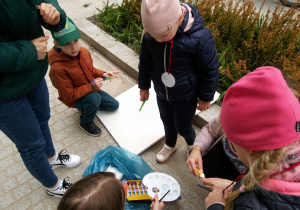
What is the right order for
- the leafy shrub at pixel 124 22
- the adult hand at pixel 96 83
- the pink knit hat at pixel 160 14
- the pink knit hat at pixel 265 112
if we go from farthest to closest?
the leafy shrub at pixel 124 22, the adult hand at pixel 96 83, the pink knit hat at pixel 160 14, the pink knit hat at pixel 265 112

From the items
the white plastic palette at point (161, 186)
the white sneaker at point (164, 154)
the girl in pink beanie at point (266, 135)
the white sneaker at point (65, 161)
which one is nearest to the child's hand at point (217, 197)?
the girl in pink beanie at point (266, 135)

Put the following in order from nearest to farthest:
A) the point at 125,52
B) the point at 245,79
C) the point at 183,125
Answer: the point at 245,79 → the point at 183,125 → the point at 125,52

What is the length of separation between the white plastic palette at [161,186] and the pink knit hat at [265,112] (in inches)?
39.4

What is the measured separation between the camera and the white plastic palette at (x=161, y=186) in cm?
172

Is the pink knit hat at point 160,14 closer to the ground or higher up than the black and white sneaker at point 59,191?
higher up

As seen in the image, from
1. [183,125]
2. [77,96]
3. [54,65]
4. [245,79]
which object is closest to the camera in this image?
[245,79]

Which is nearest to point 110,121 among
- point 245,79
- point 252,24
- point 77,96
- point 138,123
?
point 138,123

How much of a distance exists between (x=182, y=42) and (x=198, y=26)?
134mm

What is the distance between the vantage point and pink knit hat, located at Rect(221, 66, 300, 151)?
2.65 ft

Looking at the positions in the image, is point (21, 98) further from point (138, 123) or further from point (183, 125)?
point (138, 123)

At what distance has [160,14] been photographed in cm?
124

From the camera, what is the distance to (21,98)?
135cm

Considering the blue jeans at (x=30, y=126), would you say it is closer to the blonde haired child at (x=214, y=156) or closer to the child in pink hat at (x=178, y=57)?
the child in pink hat at (x=178, y=57)

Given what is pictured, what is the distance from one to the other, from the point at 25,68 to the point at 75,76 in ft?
3.10
